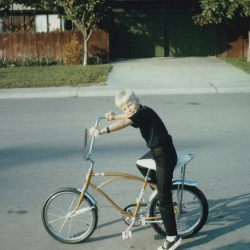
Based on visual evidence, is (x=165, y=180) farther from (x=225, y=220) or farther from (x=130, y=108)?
(x=225, y=220)

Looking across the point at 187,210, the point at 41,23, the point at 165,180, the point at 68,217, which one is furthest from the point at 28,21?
the point at 165,180

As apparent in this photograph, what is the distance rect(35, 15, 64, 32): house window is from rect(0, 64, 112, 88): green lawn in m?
4.33

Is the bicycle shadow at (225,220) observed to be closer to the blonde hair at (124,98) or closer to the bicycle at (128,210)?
the bicycle at (128,210)

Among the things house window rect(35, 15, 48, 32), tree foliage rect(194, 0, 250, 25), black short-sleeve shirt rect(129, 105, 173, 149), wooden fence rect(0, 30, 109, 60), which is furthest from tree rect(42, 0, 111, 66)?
black short-sleeve shirt rect(129, 105, 173, 149)

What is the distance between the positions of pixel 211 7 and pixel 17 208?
14649 mm

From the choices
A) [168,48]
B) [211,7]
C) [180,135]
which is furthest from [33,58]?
[180,135]

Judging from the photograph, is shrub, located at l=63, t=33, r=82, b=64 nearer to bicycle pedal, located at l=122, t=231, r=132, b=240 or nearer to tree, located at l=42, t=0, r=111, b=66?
tree, located at l=42, t=0, r=111, b=66


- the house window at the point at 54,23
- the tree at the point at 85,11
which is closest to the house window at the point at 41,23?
the house window at the point at 54,23

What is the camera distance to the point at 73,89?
46.7 ft

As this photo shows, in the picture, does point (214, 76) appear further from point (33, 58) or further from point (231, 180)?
point (231, 180)

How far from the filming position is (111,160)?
24.8 feet

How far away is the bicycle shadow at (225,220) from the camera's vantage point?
485 centimetres

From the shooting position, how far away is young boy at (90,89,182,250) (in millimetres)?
4336

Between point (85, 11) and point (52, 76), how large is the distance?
11.8 feet
